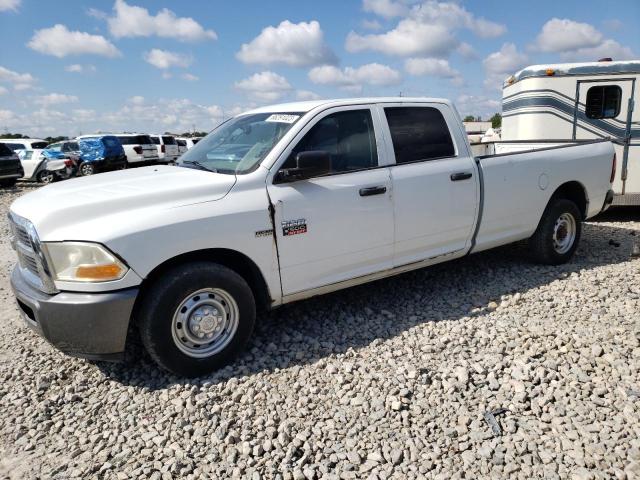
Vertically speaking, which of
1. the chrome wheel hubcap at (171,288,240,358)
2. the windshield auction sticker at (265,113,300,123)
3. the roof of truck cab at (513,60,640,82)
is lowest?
the chrome wheel hubcap at (171,288,240,358)

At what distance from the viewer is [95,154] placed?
2094cm

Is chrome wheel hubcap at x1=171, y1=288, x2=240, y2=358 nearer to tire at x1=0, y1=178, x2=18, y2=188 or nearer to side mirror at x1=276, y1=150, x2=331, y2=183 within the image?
side mirror at x1=276, y1=150, x2=331, y2=183

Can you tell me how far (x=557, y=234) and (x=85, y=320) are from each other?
202 inches

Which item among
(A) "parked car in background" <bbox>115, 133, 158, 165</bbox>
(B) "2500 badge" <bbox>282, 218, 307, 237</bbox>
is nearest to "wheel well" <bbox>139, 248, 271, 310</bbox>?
(B) "2500 badge" <bbox>282, 218, 307, 237</bbox>

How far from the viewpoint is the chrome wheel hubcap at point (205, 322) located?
341cm

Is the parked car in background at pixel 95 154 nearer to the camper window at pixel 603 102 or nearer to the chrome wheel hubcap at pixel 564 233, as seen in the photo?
the camper window at pixel 603 102

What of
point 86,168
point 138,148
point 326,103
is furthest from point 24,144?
point 326,103

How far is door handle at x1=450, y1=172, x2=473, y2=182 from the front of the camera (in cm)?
461

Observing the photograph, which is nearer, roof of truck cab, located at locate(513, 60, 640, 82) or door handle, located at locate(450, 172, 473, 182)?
door handle, located at locate(450, 172, 473, 182)

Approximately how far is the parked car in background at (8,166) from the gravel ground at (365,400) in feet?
47.2

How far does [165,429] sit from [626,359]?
128 inches

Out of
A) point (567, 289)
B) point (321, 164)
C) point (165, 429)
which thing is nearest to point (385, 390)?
point (165, 429)

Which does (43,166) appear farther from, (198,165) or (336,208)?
(336,208)

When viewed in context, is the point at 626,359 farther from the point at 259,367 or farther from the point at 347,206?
the point at 259,367
